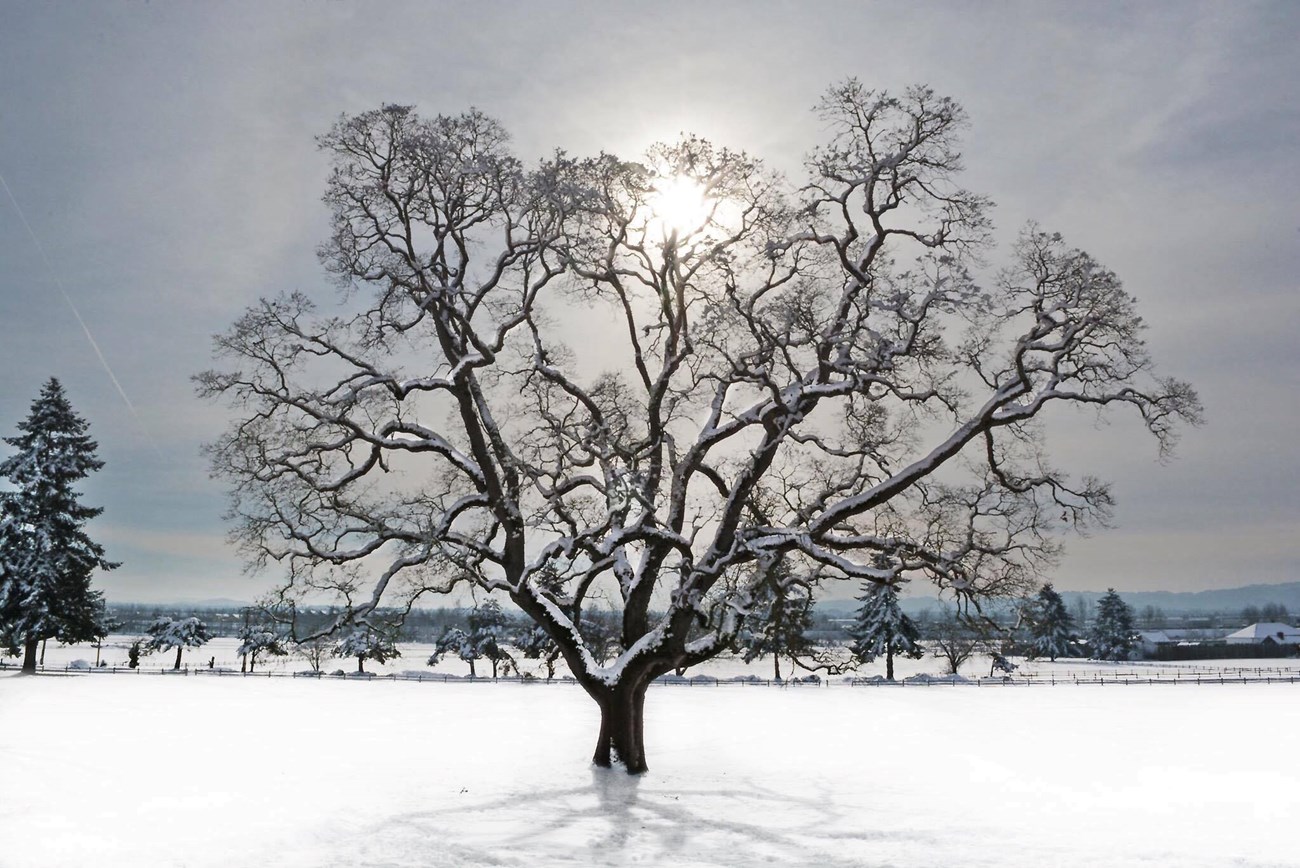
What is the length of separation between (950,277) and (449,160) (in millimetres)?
11089

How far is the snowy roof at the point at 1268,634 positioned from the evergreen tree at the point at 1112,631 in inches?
1456

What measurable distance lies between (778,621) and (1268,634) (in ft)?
493

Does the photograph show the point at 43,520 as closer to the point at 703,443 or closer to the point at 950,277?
the point at 703,443

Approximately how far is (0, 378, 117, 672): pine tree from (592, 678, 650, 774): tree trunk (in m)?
42.9

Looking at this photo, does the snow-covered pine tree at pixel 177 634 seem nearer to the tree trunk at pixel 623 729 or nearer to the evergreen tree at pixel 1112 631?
the tree trunk at pixel 623 729

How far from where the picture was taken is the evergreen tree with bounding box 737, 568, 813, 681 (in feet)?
55.8

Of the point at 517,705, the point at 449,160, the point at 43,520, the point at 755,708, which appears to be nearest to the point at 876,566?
the point at 449,160

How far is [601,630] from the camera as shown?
5153 cm

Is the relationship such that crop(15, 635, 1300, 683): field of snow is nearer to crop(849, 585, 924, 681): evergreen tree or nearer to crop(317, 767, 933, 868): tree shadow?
crop(849, 585, 924, 681): evergreen tree

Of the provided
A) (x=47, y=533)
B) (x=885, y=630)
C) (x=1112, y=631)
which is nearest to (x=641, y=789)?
(x=47, y=533)

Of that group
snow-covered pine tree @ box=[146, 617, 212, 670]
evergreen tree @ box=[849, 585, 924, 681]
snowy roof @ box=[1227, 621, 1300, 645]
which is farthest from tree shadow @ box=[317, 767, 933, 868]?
snowy roof @ box=[1227, 621, 1300, 645]

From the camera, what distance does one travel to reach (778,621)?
1723 cm

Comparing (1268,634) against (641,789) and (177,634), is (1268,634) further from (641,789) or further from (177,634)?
(641,789)

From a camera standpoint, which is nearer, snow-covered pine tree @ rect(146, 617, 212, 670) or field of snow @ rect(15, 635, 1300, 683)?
field of snow @ rect(15, 635, 1300, 683)
